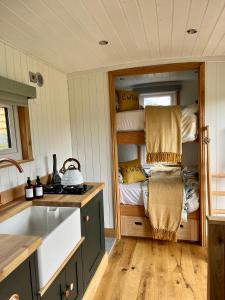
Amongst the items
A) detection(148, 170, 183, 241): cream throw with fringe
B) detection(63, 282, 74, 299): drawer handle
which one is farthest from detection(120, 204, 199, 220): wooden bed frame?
detection(63, 282, 74, 299): drawer handle

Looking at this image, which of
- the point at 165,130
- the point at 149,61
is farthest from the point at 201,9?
the point at 165,130

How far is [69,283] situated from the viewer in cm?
150

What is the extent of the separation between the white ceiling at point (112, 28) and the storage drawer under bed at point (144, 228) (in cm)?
196

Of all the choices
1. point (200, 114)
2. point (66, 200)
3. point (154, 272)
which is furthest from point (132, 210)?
point (200, 114)

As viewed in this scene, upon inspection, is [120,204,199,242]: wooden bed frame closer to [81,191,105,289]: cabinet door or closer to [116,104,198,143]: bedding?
[81,191,105,289]: cabinet door

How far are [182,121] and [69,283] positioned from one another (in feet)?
6.69

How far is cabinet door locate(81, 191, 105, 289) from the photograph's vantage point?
1.81 m

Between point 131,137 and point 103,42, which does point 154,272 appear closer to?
point 131,137

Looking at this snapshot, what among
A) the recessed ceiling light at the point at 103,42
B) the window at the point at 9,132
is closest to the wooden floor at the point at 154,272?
the window at the point at 9,132

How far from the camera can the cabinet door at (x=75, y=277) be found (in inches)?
58.9

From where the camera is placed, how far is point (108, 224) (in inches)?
118

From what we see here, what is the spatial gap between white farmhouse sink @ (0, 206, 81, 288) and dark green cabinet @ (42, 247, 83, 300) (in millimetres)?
77

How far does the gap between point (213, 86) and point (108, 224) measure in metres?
2.14

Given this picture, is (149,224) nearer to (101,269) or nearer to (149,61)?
(101,269)
